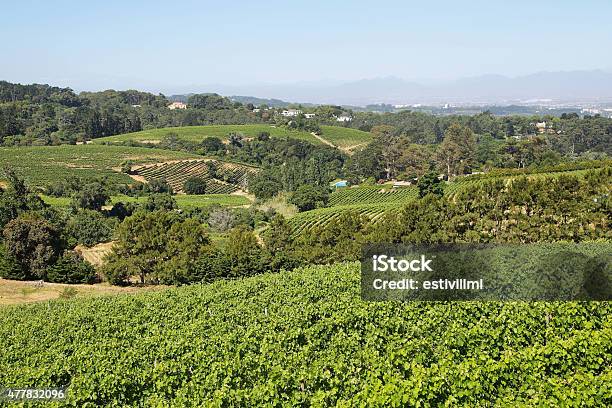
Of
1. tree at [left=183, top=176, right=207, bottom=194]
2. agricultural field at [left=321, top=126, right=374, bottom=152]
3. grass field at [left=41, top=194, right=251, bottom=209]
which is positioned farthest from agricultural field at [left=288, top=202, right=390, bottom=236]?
agricultural field at [left=321, top=126, right=374, bottom=152]

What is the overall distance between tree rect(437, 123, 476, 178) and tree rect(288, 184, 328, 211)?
97.5 ft

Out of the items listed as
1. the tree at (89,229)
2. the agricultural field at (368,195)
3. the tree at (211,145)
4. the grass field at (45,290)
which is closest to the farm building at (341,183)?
the agricultural field at (368,195)

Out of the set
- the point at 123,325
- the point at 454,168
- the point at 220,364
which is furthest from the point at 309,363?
the point at 454,168

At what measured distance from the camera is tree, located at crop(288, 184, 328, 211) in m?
76.6

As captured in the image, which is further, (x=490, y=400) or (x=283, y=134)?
(x=283, y=134)

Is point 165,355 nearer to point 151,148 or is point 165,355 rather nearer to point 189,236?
point 189,236

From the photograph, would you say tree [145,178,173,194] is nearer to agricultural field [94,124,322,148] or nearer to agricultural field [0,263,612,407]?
agricultural field [94,124,322,148]

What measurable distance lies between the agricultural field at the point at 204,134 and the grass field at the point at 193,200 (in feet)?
148

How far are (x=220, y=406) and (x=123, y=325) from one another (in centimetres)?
1024

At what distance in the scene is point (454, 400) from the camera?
11227 mm

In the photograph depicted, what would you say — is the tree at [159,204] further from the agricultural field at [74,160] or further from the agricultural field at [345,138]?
the agricultural field at [345,138]

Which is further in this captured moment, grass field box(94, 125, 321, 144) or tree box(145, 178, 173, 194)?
grass field box(94, 125, 321, 144)

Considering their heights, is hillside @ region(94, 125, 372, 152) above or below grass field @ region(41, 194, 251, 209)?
above

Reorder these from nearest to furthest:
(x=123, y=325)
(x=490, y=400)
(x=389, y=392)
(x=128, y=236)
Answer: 1. (x=389, y=392)
2. (x=490, y=400)
3. (x=123, y=325)
4. (x=128, y=236)
